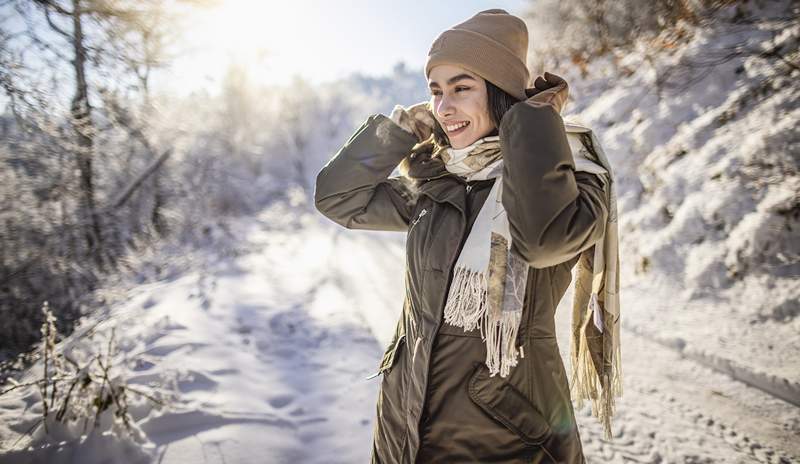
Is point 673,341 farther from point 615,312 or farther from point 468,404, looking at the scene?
point 468,404

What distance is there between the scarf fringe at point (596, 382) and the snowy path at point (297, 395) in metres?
1.40

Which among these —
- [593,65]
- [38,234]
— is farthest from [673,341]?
[593,65]

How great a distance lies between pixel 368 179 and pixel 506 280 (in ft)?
Answer: 2.59

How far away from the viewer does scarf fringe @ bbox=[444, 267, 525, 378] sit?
3.74ft

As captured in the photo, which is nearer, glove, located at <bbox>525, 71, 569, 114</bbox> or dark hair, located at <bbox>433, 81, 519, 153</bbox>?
glove, located at <bbox>525, 71, 569, 114</bbox>

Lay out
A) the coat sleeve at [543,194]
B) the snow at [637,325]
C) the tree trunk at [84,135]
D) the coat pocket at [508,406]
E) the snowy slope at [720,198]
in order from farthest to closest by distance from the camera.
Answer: the snowy slope at [720,198], the tree trunk at [84,135], the snow at [637,325], the coat pocket at [508,406], the coat sleeve at [543,194]

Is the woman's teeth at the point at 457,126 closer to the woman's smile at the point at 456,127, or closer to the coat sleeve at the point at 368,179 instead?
the woman's smile at the point at 456,127

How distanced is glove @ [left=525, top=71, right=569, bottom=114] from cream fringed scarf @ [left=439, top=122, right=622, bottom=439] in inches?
3.9

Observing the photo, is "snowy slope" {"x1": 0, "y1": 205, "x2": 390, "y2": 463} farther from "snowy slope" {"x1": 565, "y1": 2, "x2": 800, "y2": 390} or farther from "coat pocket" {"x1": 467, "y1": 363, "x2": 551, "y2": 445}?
"snowy slope" {"x1": 565, "y1": 2, "x2": 800, "y2": 390}

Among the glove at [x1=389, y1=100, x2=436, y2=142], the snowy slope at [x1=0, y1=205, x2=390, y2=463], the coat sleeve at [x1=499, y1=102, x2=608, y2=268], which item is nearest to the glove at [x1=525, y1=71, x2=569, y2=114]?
the coat sleeve at [x1=499, y1=102, x2=608, y2=268]

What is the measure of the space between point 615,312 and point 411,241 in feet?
2.72

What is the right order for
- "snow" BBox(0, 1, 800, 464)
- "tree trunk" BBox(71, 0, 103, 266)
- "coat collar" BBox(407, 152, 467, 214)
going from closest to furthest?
1. "coat collar" BBox(407, 152, 467, 214)
2. "snow" BBox(0, 1, 800, 464)
3. "tree trunk" BBox(71, 0, 103, 266)

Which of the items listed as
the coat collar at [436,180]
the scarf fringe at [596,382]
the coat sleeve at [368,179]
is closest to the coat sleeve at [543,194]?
the coat collar at [436,180]

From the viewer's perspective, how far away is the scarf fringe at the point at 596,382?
1428 millimetres
